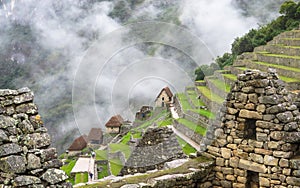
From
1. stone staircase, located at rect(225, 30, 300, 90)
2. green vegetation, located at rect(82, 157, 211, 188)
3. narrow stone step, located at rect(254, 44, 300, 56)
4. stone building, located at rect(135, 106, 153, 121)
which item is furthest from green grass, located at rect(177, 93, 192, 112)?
green vegetation, located at rect(82, 157, 211, 188)

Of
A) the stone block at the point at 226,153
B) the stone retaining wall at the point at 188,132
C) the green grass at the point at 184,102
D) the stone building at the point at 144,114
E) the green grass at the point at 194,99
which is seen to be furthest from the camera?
the stone building at the point at 144,114

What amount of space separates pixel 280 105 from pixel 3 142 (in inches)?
138

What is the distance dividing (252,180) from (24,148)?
339 cm

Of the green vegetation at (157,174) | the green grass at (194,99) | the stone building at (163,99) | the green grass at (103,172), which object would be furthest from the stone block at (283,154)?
the stone building at (163,99)

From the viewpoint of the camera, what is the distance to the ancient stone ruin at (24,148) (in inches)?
140

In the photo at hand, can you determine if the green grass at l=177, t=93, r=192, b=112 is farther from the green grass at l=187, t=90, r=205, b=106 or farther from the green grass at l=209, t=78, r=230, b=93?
the green grass at l=209, t=78, r=230, b=93

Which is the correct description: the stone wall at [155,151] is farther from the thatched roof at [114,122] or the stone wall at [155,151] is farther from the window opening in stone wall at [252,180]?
the thatched roof at [114,122]

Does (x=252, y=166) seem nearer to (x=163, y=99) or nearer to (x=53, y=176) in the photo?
(x=53, y=176)

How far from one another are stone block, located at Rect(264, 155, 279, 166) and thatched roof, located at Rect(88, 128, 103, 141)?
159 feet

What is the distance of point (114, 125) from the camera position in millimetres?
52250

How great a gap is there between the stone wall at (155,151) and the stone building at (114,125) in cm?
4312

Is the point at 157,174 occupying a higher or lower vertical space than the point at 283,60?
lower

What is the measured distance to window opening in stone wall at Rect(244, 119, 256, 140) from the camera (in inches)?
215

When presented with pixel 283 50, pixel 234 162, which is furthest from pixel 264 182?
pixel 283 50
